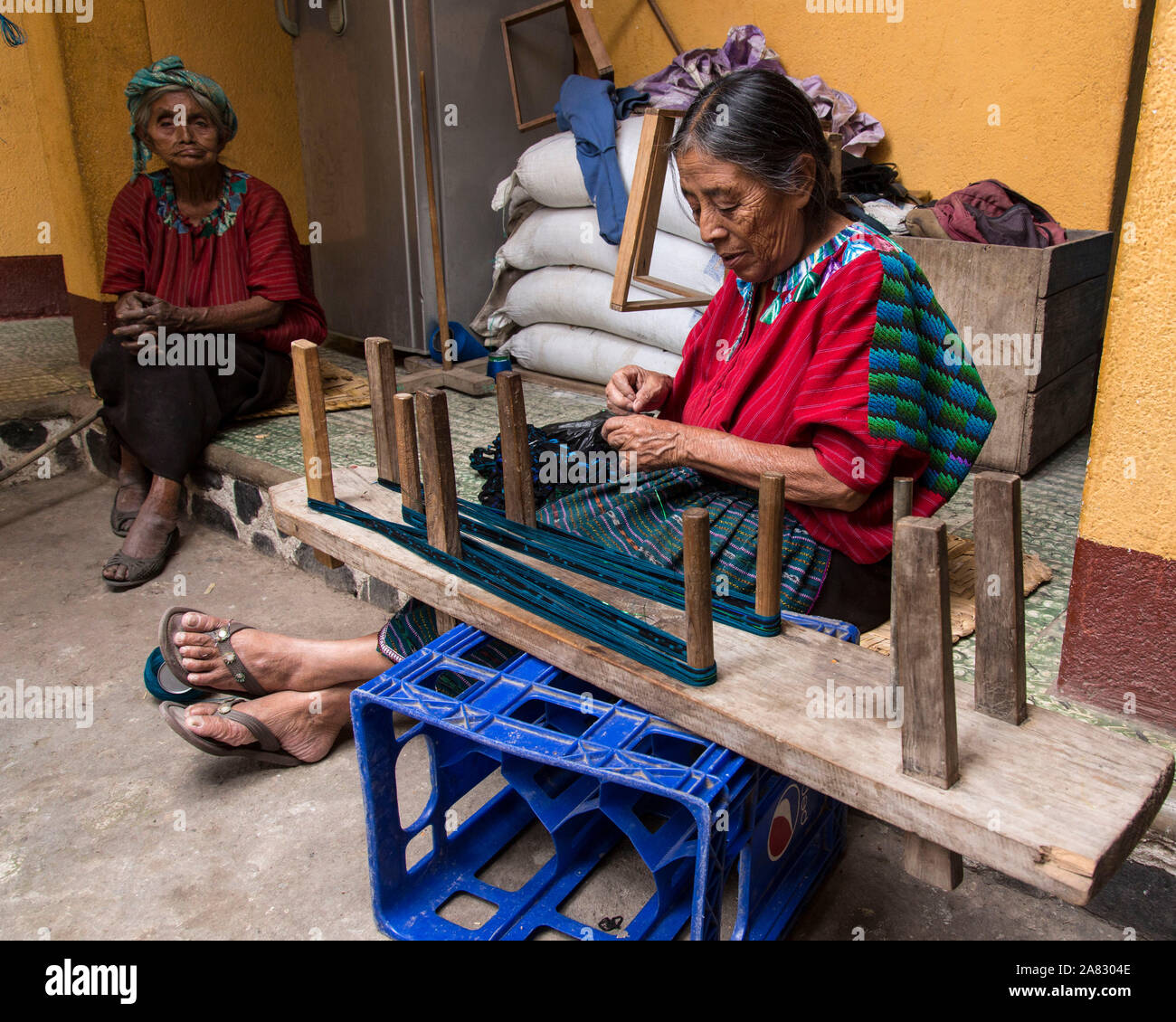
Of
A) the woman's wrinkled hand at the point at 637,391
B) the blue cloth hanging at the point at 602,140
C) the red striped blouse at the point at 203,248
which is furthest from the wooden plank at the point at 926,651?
the red striped blouse at the point at 203,248

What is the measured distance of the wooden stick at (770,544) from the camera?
4.13 feet

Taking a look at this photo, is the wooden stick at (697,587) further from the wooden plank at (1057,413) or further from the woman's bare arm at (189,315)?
the woman's bare arm at (189,315)

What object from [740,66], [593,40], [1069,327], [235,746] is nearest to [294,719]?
[235,746]

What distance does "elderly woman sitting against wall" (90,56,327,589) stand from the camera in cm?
311

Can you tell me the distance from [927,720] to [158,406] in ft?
9.35

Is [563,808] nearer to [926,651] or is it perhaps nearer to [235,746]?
[235,746]

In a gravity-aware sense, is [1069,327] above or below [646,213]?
below

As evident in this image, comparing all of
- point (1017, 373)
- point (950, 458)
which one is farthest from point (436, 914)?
point (1017, 373)

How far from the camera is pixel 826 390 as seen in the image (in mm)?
1569

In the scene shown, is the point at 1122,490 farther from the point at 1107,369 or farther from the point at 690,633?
the point at 690,633

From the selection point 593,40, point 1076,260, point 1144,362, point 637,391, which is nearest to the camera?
point 1144,362

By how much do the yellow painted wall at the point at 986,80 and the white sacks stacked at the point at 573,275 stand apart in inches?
31.1

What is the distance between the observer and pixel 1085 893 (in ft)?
3.11

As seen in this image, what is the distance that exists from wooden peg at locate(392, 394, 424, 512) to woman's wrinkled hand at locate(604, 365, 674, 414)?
0.45 m
